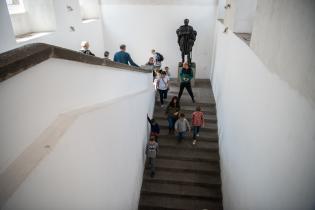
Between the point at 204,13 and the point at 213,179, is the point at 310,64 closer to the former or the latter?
the point at 213,179

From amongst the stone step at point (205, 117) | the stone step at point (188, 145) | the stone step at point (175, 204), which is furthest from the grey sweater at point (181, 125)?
the stone step at point (175, 204)

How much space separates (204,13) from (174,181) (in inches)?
265

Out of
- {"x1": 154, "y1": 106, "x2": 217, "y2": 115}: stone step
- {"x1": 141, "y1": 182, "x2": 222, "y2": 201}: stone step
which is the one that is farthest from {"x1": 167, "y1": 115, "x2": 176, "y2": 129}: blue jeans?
{"x1": 141, "y1": 182, "x2": 222, "y2": 201}: stone step

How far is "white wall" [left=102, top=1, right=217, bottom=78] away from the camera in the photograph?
33.7 ft

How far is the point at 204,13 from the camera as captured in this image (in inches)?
401

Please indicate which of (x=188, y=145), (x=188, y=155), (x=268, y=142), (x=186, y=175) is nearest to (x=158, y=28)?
(x=188, y=145)

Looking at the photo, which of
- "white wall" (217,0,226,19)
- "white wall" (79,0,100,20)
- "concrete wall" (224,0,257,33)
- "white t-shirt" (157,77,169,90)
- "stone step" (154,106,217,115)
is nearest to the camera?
"concrete wall" (224,0,257,33)

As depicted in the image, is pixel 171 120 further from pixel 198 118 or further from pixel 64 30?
pixel 64 30

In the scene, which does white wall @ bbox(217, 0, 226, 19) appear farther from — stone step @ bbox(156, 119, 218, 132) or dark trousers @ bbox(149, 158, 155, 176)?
dark trousers @ bbox(149, 158, 155, 176)

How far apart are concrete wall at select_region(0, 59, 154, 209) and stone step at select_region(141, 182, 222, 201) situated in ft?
7.26

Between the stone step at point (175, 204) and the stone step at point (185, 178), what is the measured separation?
1.48ft

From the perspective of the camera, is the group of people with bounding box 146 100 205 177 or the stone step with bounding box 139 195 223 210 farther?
the group of people with bounding box 146 100 205 177

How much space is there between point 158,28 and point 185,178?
6.38 metres

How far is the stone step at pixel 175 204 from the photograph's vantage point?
21.4 feet
